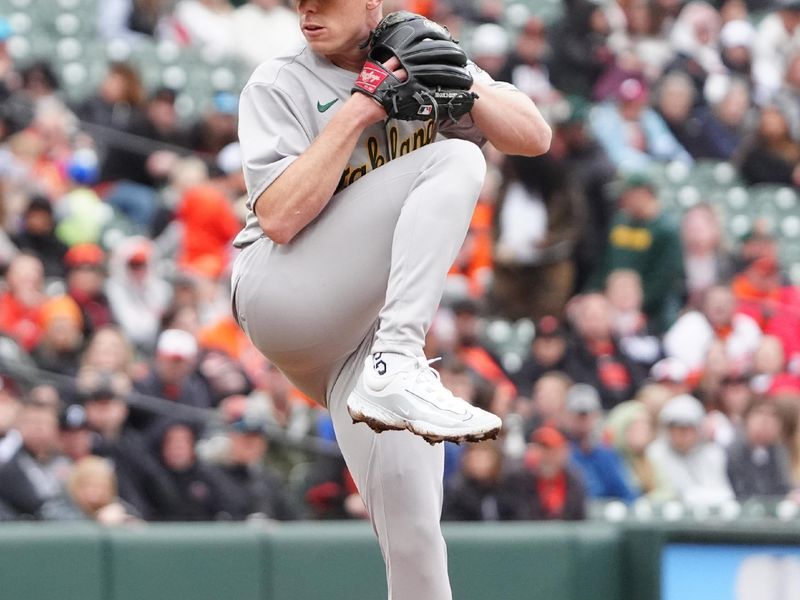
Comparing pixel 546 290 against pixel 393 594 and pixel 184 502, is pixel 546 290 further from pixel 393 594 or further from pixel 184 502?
pixel 393 594

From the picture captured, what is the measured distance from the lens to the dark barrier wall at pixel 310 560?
18.8 feet

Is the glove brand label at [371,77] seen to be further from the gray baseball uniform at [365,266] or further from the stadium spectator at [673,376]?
the stadium spectator at [673,376]

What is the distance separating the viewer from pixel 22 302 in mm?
8000

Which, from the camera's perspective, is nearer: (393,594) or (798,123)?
(393,594)

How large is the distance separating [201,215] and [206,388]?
1.73 m

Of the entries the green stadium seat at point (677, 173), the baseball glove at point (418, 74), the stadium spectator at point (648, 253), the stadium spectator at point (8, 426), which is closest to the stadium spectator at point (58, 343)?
the stadium spectator at point (8, 426)

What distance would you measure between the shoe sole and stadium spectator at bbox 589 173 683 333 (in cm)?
709

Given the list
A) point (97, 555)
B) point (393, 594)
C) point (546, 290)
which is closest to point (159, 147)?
point (546, 290)

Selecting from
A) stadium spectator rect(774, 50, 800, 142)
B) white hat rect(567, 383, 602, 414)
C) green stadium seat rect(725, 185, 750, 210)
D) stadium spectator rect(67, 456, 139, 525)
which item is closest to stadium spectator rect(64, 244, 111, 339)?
stadium spectator rect(67, 456, 139, 525)

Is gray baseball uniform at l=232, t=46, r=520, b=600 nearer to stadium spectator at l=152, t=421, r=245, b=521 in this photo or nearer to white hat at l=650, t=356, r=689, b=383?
stadium spectator at l=152, t=421, r=245, b=521

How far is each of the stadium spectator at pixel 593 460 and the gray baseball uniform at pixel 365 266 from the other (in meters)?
4.41

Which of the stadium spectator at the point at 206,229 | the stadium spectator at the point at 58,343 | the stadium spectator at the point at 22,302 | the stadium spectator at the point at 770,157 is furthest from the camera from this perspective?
the stadium spectator at the point at 770,157

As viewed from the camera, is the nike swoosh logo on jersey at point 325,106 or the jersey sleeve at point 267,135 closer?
the jersey sleeve at point 267,135

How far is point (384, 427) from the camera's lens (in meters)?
3.28
